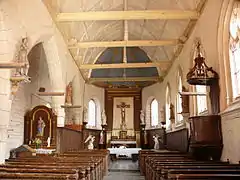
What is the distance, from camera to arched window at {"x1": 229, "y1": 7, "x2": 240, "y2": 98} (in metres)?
6.92

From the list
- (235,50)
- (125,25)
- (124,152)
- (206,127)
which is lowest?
(124,152)

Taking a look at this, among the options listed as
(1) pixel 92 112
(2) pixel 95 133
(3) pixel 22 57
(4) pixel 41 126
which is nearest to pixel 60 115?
(4) pixel 41 126

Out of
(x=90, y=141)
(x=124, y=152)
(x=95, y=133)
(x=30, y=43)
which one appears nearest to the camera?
(x=30, y=43)

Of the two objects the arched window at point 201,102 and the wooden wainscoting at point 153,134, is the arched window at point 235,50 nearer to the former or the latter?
the arched window at point 201,102

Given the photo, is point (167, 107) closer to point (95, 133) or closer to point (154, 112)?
point (154, 112)

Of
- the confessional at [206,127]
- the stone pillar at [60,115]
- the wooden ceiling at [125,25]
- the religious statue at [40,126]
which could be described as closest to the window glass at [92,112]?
the wooden ceiling at [125,25]

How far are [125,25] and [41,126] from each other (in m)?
6.16

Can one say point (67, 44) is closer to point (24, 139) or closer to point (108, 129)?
point (24, 139)

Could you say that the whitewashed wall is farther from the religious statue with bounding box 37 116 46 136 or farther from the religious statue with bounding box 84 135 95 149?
the religious statue with bounding box 84 135 95 149

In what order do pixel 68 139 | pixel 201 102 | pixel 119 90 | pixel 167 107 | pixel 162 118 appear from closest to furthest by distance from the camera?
1. pixel 201 102
2. pixel 68 139
3. pixel 167 107
4. pixel 162 118
5. pixel 119 90

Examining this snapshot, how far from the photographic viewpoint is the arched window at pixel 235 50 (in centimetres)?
692

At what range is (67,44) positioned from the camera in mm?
12281

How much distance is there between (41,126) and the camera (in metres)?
11.5

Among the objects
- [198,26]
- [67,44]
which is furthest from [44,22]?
[198,26]
